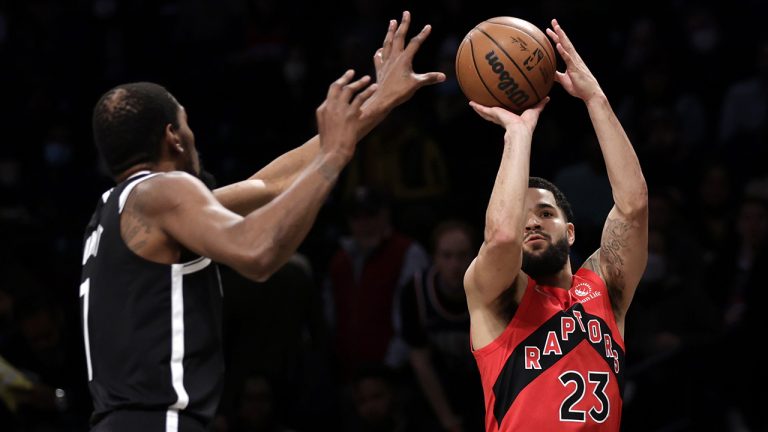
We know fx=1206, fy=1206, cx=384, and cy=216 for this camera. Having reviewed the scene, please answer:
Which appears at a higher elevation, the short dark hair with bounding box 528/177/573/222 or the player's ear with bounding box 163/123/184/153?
the player's ear with bounding box 163/123/184/153

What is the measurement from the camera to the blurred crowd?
24.5ft

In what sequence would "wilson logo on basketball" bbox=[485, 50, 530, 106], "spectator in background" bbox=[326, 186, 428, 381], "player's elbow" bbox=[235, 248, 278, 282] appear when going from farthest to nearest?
"spectator in background" bbox=[326, 186, 428, 381] → "wilson logo on basketball" bbox=[485, 50, 530, 106] → "player's elbow" bbox=[235, 248, 278, 282]

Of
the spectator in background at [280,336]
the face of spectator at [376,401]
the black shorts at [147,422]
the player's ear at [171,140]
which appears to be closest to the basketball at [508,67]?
the player's ear at [171,140]

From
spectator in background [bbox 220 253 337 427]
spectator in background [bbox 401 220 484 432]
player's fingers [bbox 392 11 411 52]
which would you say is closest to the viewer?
player's fingers [bbox 392 11 411 52]

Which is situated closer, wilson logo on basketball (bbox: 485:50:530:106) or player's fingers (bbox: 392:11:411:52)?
player's fingers (bbox: 392:11:411:52)

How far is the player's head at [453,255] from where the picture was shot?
7402 mm

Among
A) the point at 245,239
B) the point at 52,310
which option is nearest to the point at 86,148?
the point at 52,310

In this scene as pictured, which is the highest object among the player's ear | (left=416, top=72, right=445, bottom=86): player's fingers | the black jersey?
the player's ear

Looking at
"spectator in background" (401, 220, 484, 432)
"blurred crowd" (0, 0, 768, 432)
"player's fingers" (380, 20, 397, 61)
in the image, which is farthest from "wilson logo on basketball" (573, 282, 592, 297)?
"spectator in background" (401, 220, 484, 432)

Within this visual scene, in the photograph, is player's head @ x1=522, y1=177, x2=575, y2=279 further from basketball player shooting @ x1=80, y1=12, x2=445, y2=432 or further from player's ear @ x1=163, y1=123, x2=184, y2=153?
player's ear @ x1=163, y1=123, x2=184, y2=153

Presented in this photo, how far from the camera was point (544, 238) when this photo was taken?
4.73 meters

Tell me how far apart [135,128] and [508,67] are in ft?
4.90

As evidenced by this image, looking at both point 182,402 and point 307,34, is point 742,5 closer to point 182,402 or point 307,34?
point 307,34

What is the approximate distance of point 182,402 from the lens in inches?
150
